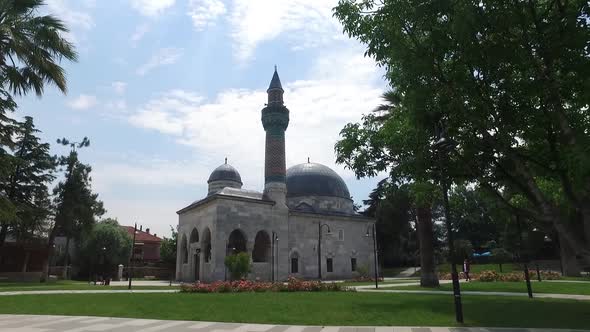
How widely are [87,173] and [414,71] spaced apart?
117ft

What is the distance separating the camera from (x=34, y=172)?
35.9m

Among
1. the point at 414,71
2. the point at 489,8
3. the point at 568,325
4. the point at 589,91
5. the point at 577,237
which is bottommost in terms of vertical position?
the point at 568,325

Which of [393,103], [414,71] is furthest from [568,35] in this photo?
[393,103]

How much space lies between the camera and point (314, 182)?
1806 inches

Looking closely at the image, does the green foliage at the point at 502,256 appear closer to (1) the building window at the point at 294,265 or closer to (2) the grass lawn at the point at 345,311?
(1) the building window at the point at 294,265

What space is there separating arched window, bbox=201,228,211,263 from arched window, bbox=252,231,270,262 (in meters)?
3.83

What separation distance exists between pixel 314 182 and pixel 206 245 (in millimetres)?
14872

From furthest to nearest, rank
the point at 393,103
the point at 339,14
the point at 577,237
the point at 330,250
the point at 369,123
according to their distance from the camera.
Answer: the point at 330,250, the point at 393,103, the point at 369,123, the point at 339,14, the point at 577,237

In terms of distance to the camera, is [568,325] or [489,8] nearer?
[568,325]

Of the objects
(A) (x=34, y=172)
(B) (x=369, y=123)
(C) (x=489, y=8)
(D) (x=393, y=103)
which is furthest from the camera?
(A) (x=34, y=172)

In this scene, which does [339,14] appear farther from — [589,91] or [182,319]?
[182,319]

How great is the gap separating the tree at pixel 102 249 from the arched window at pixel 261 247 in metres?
17.3

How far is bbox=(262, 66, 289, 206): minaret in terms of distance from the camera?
36.3 metres

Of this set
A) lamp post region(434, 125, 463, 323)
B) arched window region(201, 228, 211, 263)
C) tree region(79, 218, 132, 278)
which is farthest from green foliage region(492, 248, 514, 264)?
lamp post region(434, 125, 463, 323)
